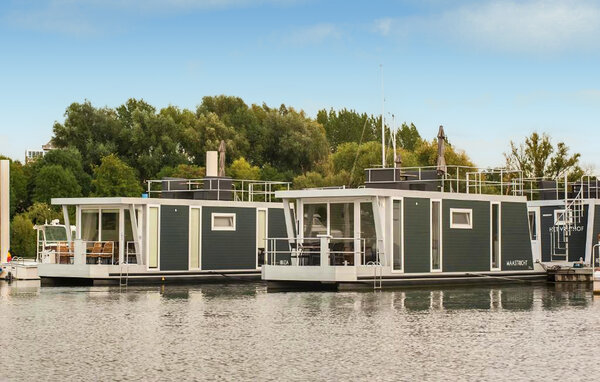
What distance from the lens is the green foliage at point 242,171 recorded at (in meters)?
74.3

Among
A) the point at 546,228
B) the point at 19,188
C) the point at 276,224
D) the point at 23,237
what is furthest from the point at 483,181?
the point at 19,188

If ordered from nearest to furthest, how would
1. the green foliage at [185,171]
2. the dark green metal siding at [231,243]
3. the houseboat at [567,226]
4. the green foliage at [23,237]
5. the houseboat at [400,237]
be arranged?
the houseboat at [400,237], the dark green metal siding at [231,243], the houseboat at [567,226], the green foliage at [23,237], the green foliage at [185,171]

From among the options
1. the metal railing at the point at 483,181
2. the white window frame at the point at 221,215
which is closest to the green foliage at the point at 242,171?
the metal railing at the point at 483,181

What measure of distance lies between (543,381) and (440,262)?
19883mm

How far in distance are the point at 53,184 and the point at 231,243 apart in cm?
3333

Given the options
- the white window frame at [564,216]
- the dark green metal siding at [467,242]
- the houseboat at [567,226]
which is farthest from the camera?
the houseboat at [567,226]

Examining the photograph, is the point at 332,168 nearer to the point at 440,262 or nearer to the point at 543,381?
the point at 440,262

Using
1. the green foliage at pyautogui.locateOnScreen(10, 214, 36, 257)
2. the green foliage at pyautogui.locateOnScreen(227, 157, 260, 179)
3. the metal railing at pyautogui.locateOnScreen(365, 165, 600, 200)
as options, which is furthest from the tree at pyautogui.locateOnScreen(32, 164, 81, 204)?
the metal railing at pyautogui.locateOnScreen(365, 165, 600, 200)

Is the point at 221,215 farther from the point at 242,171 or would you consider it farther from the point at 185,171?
the point at 242,171

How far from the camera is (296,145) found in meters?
83.7

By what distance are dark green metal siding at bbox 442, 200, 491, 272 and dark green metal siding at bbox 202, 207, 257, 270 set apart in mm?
8136

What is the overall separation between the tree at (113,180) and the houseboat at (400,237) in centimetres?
3189

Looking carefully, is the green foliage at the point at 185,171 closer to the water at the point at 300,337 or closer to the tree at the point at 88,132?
the tree at the point at 88,132

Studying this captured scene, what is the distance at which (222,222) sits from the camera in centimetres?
3891
